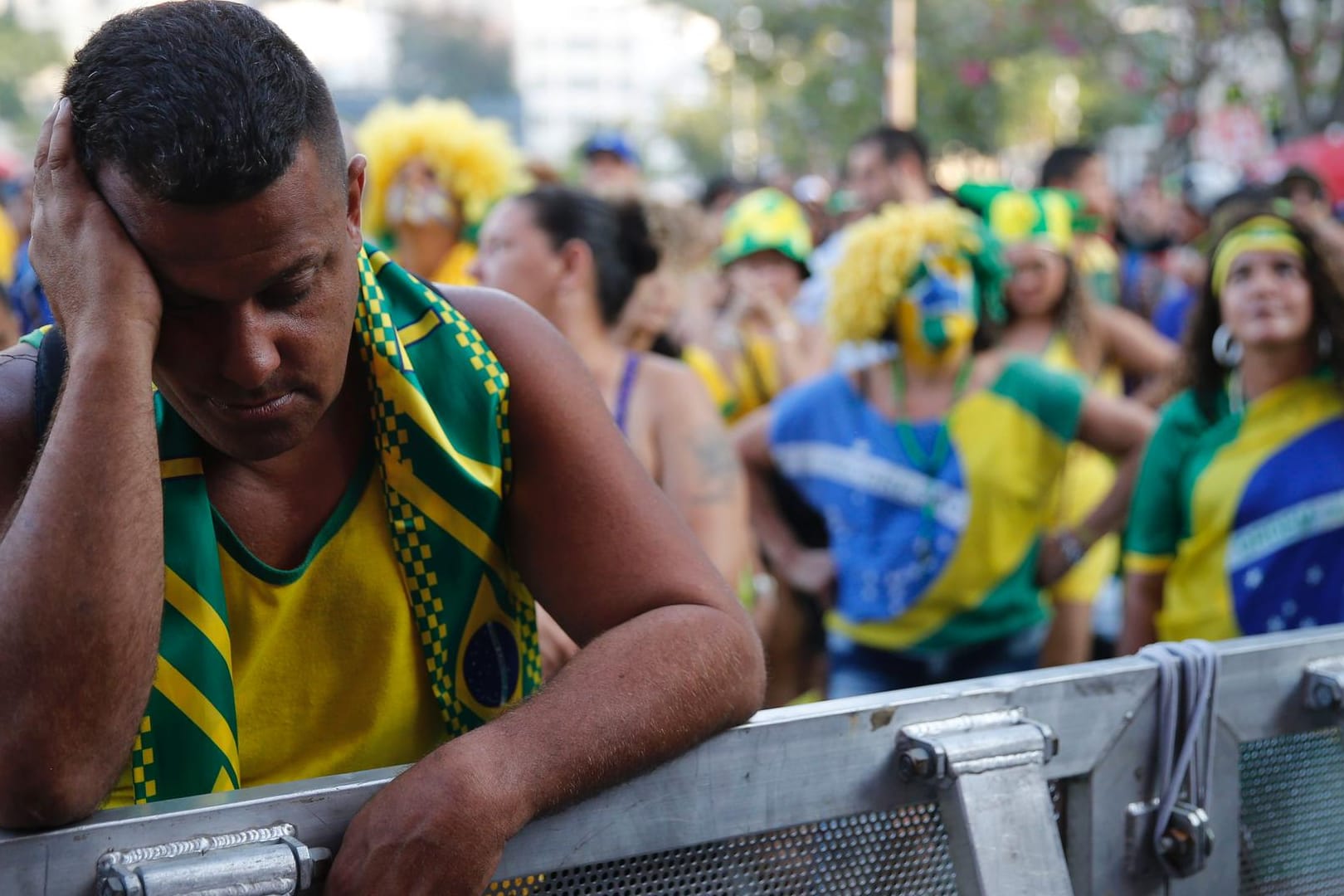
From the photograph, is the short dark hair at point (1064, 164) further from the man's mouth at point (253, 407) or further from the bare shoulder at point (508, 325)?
the man's mouth at point (253, 407)

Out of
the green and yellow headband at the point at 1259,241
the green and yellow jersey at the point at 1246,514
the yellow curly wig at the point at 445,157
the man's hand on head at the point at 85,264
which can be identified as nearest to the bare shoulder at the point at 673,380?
the green and yellow jersey at the point at 1246,514

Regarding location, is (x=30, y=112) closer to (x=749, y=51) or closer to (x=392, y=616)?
(x=749, y=51)

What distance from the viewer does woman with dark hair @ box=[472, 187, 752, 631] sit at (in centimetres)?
409

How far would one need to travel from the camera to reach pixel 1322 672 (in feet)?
5.83

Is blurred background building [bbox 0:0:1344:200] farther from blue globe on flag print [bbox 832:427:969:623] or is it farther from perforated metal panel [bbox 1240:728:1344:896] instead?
blue globe on flag print [bbox 832:427:969:623]

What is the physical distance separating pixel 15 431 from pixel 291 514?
330mm

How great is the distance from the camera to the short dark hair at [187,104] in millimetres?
1574

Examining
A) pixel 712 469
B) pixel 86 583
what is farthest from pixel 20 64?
pixel 86 583

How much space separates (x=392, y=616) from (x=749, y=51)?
24020mm

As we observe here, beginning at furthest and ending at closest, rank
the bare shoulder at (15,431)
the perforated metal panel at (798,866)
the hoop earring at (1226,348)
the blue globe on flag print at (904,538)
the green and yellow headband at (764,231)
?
the green and yellow headband at (764,231) < the blue globe on flag print at (904,538) < the hoop earring at (1226,348) < the bare shoulder at (15,431) < the perforated metal panel at (798,866)

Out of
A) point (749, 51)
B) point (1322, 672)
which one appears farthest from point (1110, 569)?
point (749, 51)

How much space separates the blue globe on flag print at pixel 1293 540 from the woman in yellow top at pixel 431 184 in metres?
3.25

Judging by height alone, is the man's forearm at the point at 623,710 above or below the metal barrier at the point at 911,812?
above

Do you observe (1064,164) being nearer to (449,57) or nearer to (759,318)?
(759,318)
